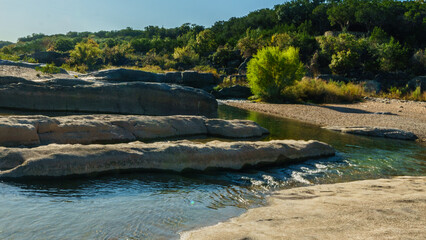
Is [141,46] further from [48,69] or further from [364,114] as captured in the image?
[364,114]

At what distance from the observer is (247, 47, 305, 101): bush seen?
23484 millimetres

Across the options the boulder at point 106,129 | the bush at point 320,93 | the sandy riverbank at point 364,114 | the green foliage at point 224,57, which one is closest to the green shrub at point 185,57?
the green foliage at point 224,57

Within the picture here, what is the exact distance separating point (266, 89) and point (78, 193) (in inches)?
797

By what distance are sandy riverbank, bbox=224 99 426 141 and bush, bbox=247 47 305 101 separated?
284 cm

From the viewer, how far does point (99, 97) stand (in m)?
13.1

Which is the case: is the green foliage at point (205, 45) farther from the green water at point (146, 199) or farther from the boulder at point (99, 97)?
the green water at point (146, 199)

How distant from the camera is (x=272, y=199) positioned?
5418 millimetres

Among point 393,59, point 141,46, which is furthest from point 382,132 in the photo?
point 141,46

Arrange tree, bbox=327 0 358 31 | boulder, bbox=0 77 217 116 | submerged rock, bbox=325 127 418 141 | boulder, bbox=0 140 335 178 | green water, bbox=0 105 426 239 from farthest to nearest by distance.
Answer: tree, bbox=327 0 358 31
submerged rock, bbox=325 127 418 141
boulder, bbox=0 77 217 116
boulder, bbox=0 140 335 178
green water, bbox=0 105 426 239

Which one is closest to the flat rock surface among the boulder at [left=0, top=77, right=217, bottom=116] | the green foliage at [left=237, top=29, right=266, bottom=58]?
the boulder at [left=0, top=77, right=217, bottom=116]

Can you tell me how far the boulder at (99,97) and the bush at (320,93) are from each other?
1106cm

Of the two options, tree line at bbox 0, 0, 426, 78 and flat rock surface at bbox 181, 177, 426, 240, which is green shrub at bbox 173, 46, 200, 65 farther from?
flat rock surface at bbox 181, 177, 426, 240

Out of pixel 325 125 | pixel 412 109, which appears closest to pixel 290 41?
pixel 412 109

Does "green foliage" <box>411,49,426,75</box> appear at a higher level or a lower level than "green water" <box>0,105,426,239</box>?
higher
